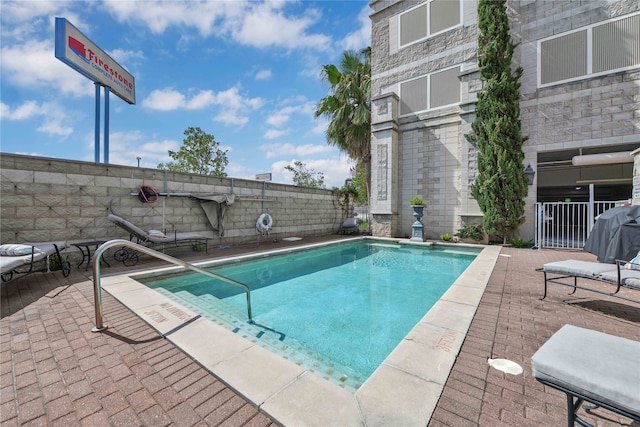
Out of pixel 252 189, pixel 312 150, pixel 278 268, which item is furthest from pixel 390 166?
pixel 312 150

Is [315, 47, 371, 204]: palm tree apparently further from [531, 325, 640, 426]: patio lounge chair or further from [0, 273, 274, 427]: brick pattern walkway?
[531, 325, 640, 426]: patio lounge chair

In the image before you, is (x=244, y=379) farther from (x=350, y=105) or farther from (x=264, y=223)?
(x=350, y=105)

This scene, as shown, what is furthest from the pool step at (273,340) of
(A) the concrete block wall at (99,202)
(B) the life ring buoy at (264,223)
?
(B) the life ring buoy at (264,223)

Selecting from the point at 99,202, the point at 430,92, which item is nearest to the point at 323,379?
the point at 99,202

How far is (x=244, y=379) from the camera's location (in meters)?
1.69

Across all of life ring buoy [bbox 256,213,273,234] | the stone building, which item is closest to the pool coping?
life ring buoy [bbox 256,213,273,234]

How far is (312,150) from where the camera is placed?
21.0 m

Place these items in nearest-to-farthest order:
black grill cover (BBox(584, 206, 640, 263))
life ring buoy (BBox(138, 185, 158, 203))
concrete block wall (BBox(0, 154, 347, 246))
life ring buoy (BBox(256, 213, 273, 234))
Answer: black grill cover (BBox(584, 206, 640, 263)) → concrete block wall (BBox(0, 154, 347, 246)) → life ring buoy (BBox(138, 185, 158, 203)) → life ring buoy (BBox(256, 213, 273, 234))

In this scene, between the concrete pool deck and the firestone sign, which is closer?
the concrete pool deck

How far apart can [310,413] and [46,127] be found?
17.1 metres

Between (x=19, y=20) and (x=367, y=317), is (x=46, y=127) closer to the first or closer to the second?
(x=19, y=20)

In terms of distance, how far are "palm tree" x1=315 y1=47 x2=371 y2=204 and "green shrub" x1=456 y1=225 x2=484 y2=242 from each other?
5.04 meters

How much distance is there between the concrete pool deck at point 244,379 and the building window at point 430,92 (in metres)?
8.82

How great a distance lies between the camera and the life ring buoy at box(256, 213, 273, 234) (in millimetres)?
9133
